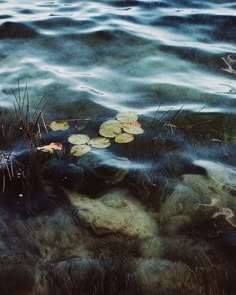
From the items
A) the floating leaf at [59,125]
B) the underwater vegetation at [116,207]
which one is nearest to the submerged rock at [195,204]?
the underwater vegetation at [116,207]

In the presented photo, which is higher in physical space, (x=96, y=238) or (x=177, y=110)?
(x=177, y=110)

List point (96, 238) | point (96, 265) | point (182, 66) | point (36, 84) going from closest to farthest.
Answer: point (96, 265), point (96, 238), point (36, 84), point (182, 66)

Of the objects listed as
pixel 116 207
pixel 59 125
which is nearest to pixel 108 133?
pixel 59 125

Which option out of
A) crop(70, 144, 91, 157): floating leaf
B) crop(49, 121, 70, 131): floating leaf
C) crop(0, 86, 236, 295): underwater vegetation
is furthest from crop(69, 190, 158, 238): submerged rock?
crop(49, 121, 70, 131): floating leaf

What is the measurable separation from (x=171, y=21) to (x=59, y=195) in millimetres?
3571

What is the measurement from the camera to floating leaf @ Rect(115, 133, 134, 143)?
271 cm

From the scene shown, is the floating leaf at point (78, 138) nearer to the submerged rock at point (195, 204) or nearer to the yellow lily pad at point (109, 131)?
the yellow lily pad at point (109, 131)

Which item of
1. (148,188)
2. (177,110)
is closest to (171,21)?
(177,110)

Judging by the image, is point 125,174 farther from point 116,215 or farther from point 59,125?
point 59,125

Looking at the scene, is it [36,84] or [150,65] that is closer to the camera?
[36,84]

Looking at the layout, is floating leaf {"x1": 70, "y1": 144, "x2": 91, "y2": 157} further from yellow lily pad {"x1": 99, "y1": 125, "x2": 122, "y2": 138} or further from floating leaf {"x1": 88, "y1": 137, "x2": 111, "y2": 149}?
yellow lily pad {"x1": 99, "y1": 125, "x2": 122, "y2": 138}

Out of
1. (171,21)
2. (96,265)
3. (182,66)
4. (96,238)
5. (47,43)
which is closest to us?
(96,265)

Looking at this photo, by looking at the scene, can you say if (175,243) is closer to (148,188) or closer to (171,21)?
(148,188)

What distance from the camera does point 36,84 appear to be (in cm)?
356
